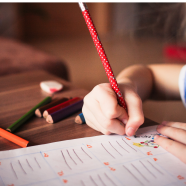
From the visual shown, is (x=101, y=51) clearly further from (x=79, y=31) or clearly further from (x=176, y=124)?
(x=79, y=31)

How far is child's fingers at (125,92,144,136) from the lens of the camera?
1.03 ft

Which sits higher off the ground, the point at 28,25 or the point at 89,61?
the point at 28,25

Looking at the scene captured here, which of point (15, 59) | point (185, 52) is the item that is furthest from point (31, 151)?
point (185, 52)

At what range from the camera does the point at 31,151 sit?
11.6 inches

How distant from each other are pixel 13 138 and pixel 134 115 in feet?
0.63

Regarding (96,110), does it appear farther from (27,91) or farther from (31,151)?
(27,91)

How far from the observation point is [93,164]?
0.27 metres

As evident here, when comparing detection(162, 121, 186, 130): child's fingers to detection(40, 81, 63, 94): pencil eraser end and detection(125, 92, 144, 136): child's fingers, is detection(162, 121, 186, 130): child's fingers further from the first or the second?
detection(40, 81, 63, 94): pencil eraser end

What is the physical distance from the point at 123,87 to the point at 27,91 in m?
0.31

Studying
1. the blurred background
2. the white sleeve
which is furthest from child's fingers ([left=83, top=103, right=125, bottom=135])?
the blurred background

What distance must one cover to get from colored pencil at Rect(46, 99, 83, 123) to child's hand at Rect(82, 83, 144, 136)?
0.25ft

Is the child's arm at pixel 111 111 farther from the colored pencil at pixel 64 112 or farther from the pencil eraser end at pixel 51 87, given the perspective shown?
the pencil eraser end at pixel 51 87

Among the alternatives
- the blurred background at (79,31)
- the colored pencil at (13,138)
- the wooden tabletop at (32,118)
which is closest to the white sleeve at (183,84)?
the wooden tabletop at (32,118)

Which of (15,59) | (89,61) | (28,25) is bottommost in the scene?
(89,61)
